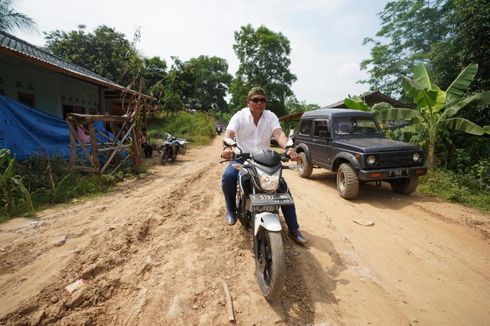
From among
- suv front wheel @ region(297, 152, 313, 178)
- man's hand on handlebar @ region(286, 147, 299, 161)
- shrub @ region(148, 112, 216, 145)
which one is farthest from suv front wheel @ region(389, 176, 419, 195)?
shrub @ region(148, 112, 216, 145)

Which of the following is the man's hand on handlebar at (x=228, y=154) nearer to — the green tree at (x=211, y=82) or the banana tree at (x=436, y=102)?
the banana tree at (x=436, y=102)

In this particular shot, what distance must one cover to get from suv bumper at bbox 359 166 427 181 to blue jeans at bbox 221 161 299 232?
2624 mm

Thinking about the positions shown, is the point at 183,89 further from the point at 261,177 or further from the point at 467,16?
the point at 261,177

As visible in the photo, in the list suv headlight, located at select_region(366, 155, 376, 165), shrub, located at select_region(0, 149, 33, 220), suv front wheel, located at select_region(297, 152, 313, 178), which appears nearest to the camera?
shrub, located at select_region(0, 149, 33, 220)

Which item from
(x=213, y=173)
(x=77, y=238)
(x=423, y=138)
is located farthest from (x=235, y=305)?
(x=423, y=138)

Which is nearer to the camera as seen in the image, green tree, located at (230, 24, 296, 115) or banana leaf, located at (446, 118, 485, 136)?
banana leaf, located at (446, 118, 485, 136)

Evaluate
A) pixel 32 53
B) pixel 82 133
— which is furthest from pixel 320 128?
pixel 32 53

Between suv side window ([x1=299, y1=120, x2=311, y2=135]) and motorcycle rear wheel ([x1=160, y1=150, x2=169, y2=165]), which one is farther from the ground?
suv side window ([x1=299, y1=120, x2=311, y2=135])

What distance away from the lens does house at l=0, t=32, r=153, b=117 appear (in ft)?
25.1

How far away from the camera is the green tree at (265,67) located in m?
36.2

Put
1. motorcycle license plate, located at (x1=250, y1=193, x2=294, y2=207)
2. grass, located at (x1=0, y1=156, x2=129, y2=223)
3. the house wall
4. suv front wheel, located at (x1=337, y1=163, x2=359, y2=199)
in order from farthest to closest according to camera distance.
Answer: the house wall → suv front wheel, located at (x1=337, y1=163, x2=359, y2=199) → grass, located at (x1=0, y1=156, x2=129, y2=223) → motorcycle license plate, located at (x1=250, y1=193, x2=294, y2=207)

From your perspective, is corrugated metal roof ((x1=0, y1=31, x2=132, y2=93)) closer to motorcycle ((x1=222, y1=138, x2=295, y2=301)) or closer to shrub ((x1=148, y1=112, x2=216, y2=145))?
motorcycle ((x1=222, y1=138, x2=295, y2=301))

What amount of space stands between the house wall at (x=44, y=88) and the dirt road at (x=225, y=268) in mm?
6237

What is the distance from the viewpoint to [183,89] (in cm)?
3406
